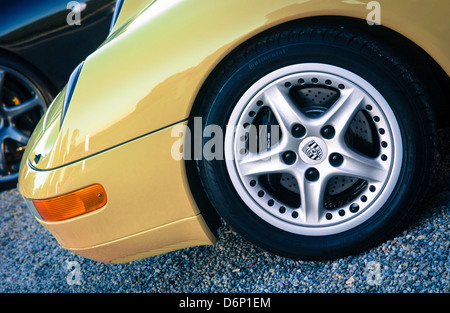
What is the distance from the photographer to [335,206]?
2.03 m

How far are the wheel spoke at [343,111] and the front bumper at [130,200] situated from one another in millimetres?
608

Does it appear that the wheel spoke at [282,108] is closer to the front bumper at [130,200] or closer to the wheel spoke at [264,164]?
the wheel spoke at [264,164]

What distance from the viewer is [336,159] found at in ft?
6.10

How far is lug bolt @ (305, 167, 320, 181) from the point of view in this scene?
1.87 meters

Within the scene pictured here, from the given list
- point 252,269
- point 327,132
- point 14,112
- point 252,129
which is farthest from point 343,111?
point 14,112

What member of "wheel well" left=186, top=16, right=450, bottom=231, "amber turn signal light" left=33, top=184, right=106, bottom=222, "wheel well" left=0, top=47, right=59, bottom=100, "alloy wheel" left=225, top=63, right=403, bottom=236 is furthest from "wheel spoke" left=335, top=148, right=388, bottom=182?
"wheel well" left=0, top=47, right=59, bottom=100

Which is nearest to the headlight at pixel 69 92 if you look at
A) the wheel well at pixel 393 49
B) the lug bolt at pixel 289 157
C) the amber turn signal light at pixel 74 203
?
the amber turn signal light at pixel 74 203

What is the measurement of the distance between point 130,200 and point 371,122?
103cm

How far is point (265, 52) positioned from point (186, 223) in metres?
0.76

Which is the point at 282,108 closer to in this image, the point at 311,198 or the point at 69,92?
the point at 311,198

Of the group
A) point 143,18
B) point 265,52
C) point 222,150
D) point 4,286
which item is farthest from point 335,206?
point 4,286

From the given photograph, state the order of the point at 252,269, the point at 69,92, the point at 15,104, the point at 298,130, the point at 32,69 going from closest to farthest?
the point at 298,130 < the point at 69,92 < the point at 252,269 < the point at 32,69 < the point at 15,104

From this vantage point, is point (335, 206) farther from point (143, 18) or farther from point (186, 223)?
point (143, 18)

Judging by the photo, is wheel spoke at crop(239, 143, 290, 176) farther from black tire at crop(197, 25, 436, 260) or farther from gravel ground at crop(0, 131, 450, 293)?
gravel ground at crop(0, 131, 450, 293)
